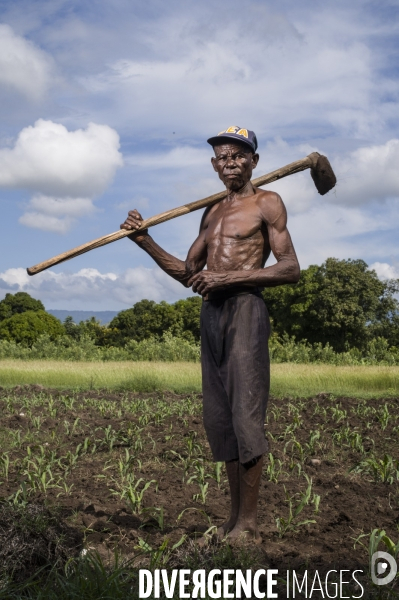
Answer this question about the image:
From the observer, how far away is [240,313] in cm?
417

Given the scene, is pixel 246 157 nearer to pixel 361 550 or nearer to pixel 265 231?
pixel 265 231

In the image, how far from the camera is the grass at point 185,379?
13.5m

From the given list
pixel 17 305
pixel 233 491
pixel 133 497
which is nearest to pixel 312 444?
pixel 133 497

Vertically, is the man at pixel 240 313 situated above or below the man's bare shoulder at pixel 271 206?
below

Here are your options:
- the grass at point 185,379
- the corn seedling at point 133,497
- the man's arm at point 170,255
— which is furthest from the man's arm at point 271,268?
the grass at point 185,379

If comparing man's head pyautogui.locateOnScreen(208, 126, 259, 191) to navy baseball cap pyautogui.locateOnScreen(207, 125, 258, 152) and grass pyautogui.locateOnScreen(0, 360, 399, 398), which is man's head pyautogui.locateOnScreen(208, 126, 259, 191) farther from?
grass pyautogui.locateOnScreen(0, 360, 399, 398)

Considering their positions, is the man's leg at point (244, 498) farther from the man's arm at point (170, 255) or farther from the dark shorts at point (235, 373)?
the man's arm at point (170, 255)

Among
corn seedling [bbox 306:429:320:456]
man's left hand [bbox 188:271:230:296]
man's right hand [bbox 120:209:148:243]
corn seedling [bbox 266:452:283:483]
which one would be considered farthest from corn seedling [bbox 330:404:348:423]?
man's left hand [bbox 188:271:230:296]

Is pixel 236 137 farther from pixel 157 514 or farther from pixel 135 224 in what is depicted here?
pixel 157 514

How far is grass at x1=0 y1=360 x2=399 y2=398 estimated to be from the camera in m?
13.5

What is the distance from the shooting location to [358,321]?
121 ft

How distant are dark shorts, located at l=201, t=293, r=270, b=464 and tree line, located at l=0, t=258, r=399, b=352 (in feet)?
105

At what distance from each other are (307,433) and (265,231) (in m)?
4.47

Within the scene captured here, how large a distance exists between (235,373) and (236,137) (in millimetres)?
1396
